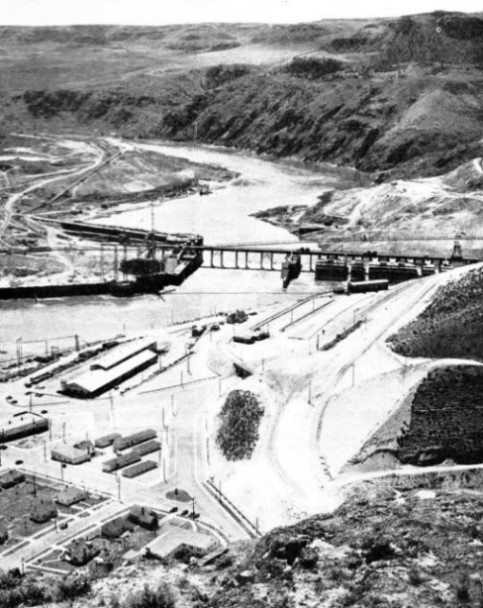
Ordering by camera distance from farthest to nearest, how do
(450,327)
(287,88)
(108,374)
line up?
(287,88)
(108,374)
(450,327)

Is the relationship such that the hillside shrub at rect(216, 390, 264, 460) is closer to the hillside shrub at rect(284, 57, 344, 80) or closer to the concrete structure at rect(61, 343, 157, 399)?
the concrete structure at rect(61, 343, 157, 399)

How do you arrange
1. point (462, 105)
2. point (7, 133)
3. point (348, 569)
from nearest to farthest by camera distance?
point (348, 569), point (462, 105), point (7, 133)

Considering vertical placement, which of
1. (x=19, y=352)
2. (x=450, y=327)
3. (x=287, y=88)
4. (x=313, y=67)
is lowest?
(x=19, y=352)

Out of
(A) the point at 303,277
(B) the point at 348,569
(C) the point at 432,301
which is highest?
(B) the point at 348,569

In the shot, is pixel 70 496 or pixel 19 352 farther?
pixel 19 352

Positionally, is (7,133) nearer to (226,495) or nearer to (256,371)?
(256,371)

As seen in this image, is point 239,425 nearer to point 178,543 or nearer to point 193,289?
point 178,543

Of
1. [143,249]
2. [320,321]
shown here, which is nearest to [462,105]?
[143,249]

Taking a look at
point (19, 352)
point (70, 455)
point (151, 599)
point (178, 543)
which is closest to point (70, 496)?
point (70, 455)

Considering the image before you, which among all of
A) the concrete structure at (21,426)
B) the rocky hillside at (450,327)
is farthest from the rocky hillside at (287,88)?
the concrete structure at (21,426)
